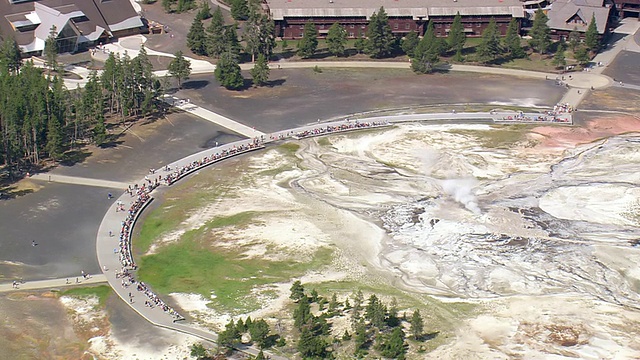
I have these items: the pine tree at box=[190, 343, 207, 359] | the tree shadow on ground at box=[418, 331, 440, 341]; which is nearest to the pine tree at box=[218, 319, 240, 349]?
the pine tree at box=[190, 343, 207, 359]

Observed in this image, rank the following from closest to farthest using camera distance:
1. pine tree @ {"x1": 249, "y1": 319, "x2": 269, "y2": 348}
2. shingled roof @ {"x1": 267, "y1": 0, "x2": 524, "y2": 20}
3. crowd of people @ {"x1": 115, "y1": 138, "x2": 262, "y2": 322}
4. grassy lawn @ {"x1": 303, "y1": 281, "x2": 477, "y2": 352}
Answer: pine tree @ {"x1": 249, "y1": 319, "x2": 269, "y2": 348}, grassy lawn @ {"x1": 303, "y1": 281, "x2": 477, "y2": 352}, crowd of people @ {"x1": 115, "y1": 138, "x2": 262, "y2": 322}, shingled roof @ {"x1": 267, "y1": 0, "x2": 524, "y2": 20}

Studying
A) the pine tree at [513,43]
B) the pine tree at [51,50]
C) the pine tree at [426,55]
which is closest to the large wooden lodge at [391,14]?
the pine tree at [513,43]

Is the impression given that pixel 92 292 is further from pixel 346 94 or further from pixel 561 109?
pixel 561 109

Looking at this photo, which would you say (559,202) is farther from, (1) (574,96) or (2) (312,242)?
(1) (574,96)

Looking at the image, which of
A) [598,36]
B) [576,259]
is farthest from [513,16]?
[576,259]

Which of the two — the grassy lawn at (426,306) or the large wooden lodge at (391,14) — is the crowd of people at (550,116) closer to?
the large wooden lodge at (391,14)

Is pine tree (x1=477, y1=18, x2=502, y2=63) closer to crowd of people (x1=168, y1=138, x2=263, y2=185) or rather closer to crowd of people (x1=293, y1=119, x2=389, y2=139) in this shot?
crowd of people (x1=293, y1=119, x2=389, y2=139)
